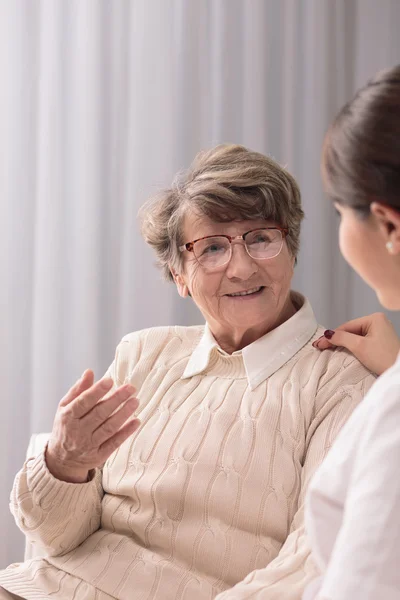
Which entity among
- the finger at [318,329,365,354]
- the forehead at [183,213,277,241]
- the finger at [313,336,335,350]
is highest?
the forehead at [183,213,277,241]

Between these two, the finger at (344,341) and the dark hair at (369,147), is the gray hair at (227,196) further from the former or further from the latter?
the dark hair at (369,147)

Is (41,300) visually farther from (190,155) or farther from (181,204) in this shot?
(181,204)

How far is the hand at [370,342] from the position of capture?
67.7 inches

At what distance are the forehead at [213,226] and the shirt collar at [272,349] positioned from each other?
0.80 ft

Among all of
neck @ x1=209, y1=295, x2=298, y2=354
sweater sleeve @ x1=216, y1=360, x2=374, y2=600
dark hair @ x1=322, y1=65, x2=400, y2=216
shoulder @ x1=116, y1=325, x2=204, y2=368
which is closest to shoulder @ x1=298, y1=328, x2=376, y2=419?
sweater sleeve @ x1=216, y1=360, x2=374, y2=600

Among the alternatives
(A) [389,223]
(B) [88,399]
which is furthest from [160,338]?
(A) [389,223]

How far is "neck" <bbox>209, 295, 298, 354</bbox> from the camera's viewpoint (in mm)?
1923

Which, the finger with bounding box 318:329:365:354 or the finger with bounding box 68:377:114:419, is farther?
the finger with bounding box 318:329:365:354

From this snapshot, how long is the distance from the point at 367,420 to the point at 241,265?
3.22 ft

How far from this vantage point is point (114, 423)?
1.54 meters

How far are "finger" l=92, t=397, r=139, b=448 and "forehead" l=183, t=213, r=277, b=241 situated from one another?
21.1 inches

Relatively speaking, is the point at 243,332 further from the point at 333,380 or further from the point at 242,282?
the point at 333,380

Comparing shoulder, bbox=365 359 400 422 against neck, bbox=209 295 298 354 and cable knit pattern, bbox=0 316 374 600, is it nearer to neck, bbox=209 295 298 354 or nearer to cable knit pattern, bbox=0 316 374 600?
cable knit pattern, bbox=0 316 374 600

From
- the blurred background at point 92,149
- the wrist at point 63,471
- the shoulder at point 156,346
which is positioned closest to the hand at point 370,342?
the shoulder at point 156,346
